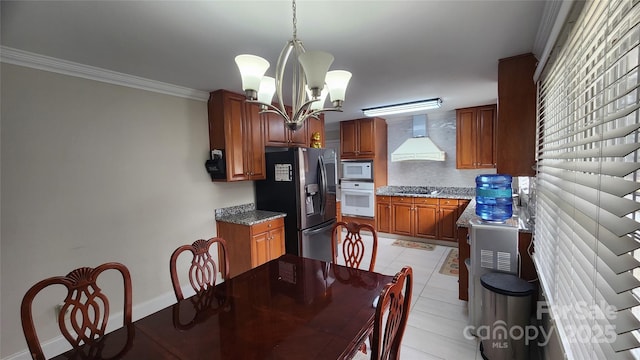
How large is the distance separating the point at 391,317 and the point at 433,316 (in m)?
1.87

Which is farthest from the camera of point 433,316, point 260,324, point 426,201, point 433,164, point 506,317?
point 433,164

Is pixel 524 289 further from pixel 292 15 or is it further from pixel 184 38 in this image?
pixel 184 38

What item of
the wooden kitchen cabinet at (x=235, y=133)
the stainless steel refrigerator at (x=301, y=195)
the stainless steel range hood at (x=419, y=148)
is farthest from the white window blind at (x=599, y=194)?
the stainless steel range hood at (x=419, y=148)

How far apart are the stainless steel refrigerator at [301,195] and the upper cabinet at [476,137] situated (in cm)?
234

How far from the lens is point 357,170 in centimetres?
522

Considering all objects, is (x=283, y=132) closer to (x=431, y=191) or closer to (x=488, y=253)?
(x=488, y=253)

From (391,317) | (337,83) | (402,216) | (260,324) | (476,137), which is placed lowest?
(402,216)

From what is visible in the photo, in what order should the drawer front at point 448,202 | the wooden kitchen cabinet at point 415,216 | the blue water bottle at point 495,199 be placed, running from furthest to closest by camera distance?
the wooden kitchen cabinet at point 415,216 → the drawer front at point 448,202 → the blue water bottle at point 495,199

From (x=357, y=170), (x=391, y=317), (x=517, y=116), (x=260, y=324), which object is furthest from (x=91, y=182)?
(x=357, y=170)

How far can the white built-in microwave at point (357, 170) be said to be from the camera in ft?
16.9

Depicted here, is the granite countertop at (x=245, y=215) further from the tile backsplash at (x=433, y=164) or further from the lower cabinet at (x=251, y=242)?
the tile backsplash at (x=433, y=164)

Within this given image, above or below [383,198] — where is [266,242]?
below

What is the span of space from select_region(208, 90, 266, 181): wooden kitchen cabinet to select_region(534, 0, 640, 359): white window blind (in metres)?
2.81

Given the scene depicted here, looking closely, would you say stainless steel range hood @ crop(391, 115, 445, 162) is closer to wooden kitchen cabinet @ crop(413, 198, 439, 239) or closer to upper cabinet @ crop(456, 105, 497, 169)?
upper cabinet @ crop(456, 105, 497, 169)
